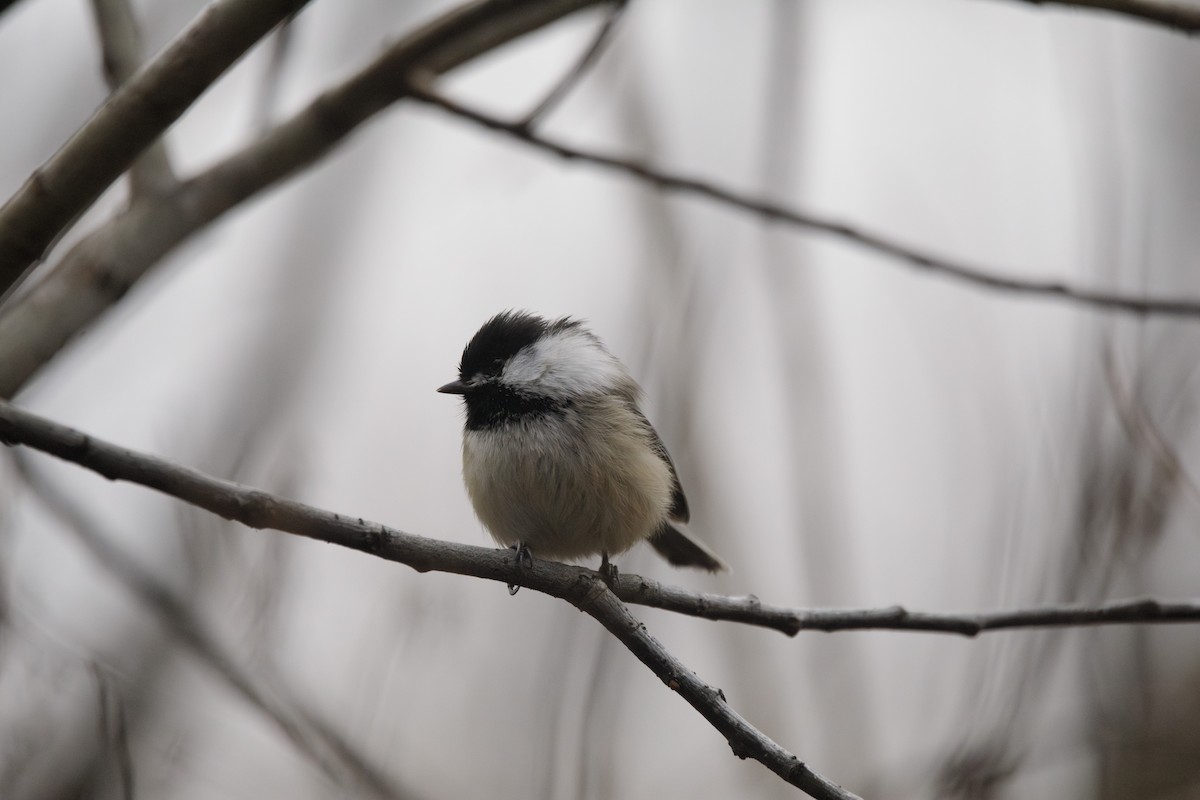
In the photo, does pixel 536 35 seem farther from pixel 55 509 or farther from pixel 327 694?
pixel 327 694

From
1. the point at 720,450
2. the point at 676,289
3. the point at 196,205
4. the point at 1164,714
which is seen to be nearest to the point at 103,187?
the point at 196,205

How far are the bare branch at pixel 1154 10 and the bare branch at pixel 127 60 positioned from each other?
6.97ft

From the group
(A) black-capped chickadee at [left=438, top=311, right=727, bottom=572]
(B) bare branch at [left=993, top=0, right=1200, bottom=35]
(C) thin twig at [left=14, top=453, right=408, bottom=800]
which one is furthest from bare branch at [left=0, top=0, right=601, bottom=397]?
(B) bare branch at [left=993, top=0, right=1200, bottom=35]

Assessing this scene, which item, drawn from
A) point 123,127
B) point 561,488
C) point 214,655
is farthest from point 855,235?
point 214,655

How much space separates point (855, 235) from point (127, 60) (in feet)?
6.15

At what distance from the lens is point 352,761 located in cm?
221

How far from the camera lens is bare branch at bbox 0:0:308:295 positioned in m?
1.62

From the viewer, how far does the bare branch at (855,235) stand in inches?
88.1

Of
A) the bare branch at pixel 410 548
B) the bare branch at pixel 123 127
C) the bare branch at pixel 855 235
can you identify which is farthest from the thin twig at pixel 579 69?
the bare branch at pixel 410 548

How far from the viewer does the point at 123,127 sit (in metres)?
1.68

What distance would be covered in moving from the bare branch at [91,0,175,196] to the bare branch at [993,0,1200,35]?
2.13m

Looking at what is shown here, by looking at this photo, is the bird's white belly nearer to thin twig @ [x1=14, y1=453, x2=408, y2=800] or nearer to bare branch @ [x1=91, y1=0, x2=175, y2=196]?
thin twig @ [x1=14, y1=453, x2=408, y2=800]

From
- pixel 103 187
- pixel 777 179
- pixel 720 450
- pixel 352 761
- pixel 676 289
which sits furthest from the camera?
pixel 720 450

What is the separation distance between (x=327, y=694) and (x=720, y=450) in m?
1.89
